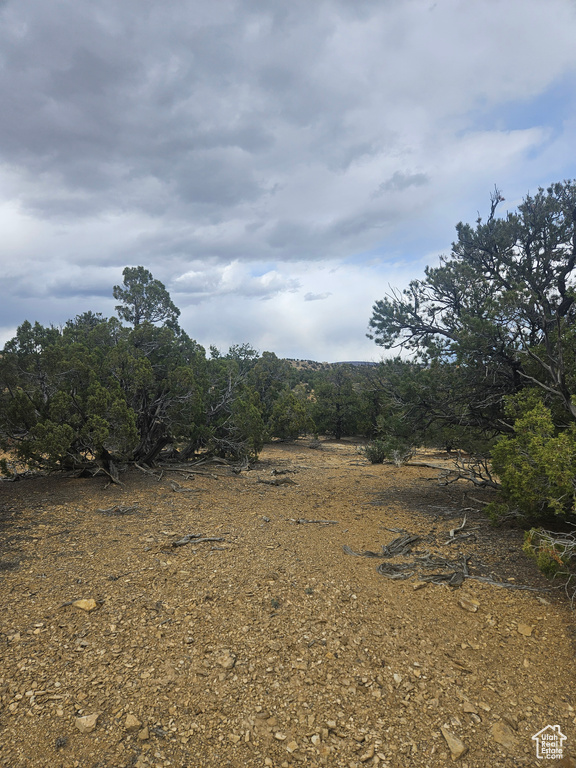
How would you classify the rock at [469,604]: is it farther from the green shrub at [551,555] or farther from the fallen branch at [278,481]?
the fallen branch at [278,481]

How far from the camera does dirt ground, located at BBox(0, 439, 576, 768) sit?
9.38 feet

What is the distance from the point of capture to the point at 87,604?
4.45m

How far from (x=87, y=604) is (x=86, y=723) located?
165 cm

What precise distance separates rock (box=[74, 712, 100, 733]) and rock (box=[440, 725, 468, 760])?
2.58m

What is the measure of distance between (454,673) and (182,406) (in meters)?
10.3

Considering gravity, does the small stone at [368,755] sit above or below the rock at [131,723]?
below

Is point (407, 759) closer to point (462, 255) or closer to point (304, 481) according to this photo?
point (462, 255)

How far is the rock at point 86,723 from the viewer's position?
9.60 feet

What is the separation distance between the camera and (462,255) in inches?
359

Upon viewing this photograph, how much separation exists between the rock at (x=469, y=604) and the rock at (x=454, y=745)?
5.60 ft

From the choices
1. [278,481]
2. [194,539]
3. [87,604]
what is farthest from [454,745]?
[278,481]

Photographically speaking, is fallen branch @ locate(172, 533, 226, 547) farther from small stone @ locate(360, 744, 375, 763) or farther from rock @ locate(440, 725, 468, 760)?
rock @ locate(440, 725, 468, 760)

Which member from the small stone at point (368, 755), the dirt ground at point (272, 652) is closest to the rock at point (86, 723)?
the dirt ground at point (272, 652)

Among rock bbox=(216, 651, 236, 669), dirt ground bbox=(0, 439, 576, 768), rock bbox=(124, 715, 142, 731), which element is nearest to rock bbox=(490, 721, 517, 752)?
dirt ground bbox=(0, 439, 576, 768)
